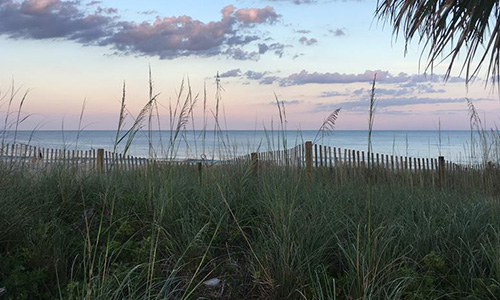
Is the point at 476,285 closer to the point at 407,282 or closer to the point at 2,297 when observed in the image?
the point at 407,282

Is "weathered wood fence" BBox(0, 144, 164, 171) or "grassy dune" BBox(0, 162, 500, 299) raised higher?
"weathered wood fence" BBox(0, 144, 164, 171)

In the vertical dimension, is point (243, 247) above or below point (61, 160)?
below

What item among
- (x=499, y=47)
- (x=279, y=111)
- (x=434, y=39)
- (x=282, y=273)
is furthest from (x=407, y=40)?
(x=282, y=273)

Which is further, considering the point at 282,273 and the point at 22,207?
the point at 22,207

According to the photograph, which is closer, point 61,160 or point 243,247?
point 243,247

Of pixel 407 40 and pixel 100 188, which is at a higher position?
pixel 407 40

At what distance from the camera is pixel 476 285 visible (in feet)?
10.6

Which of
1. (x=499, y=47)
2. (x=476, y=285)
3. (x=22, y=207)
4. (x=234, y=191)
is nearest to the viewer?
(x=476, y=285)

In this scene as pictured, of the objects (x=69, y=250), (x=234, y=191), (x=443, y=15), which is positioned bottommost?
Result: (x=69, y=250)

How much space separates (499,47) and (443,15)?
1070 mm

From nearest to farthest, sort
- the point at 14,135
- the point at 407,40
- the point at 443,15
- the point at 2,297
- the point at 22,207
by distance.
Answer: the point at 2,297
the point at 22,207
the point at 14,135
the point at 443,15
the point at 407,40

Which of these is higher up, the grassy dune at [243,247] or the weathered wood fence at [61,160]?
the weathered wood fence at [61,160]

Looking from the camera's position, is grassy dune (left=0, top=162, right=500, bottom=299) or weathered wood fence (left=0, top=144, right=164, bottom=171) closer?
grassy dune (left=0, top=162, right=500, bottom=299)

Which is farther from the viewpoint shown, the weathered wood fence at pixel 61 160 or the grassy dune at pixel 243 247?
the weathered wood fence at pixel 61 160
